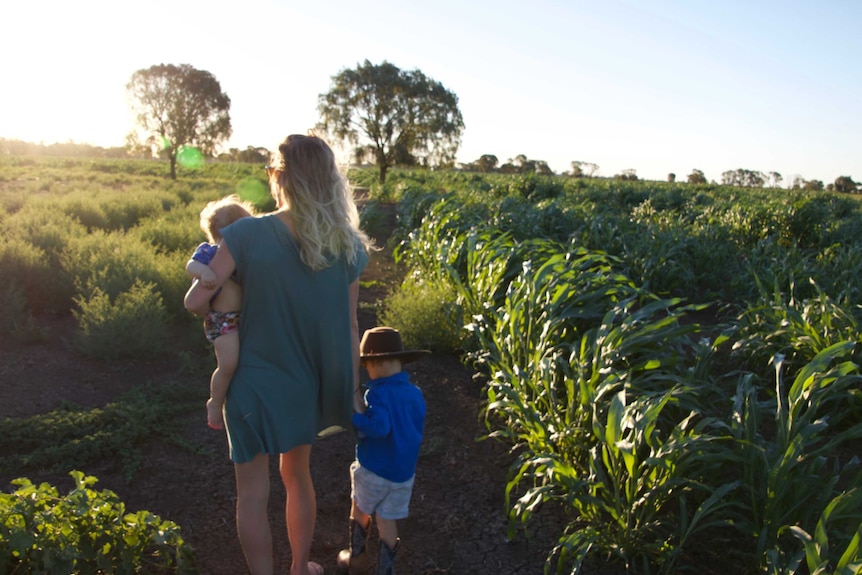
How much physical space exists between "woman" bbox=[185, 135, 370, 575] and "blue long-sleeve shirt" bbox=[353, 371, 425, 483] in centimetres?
12

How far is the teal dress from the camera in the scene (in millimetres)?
2020

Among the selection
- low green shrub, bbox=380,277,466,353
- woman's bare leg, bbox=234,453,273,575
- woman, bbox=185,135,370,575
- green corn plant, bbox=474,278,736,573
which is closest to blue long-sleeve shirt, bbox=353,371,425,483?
woman, bbox=185,135,370,575

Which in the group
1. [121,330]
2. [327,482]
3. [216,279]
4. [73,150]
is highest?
[73,150]

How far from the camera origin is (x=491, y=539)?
288cm

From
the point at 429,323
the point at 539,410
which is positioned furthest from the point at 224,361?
the point at 429,323

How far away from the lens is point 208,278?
1993mm

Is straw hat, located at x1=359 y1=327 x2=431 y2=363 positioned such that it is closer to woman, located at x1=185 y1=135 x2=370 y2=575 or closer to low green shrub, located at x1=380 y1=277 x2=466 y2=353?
woman, located at x1=185 y1=135 x2=370 y2=575

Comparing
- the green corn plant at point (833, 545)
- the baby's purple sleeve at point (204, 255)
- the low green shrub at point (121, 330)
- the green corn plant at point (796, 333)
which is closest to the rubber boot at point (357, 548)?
the baby's purple sleeve at point (204, 255)

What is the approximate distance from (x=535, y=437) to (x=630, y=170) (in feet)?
191

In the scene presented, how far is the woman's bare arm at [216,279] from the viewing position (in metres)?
2.00

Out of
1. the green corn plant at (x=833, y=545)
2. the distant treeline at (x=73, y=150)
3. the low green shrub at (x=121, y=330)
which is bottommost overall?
the low green shrub at (x=121, y=330)

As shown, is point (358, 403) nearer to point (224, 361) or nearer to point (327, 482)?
point (224, 361)

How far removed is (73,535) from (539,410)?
228 centimetres

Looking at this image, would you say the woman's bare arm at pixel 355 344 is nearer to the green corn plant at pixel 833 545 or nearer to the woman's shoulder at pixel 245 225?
the woman's shoulder at pixel 245 225
